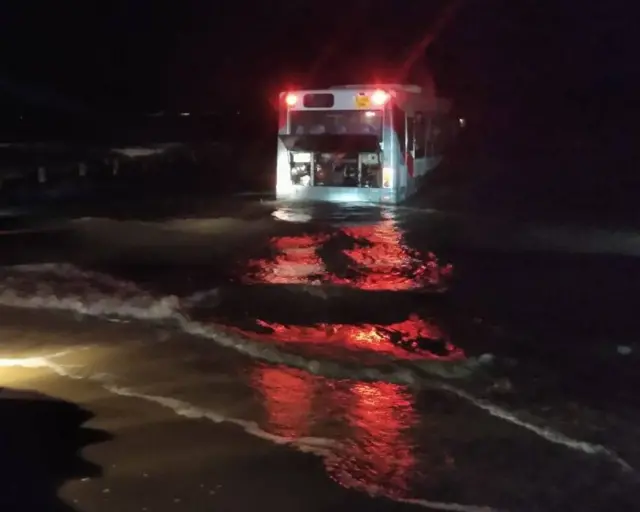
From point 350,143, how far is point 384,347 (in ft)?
39.2

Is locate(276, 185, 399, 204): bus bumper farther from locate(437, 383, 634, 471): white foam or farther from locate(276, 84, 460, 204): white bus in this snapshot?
locate(437, 383, 634, 471): white foam

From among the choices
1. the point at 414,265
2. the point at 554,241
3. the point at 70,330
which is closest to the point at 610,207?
the point at 554,241

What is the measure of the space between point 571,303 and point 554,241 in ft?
17.1

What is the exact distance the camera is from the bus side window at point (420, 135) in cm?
2147

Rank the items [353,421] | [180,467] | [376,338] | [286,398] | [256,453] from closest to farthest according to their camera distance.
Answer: [180,467] → [256,453] → [353,421] → [286,398] → [376,338]

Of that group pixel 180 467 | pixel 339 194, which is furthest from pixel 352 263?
pixel 180 467

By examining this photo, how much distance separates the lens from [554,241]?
50.6 ft

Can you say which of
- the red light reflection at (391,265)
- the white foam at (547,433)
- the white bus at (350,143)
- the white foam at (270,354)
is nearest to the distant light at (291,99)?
the white bus at (350,143)

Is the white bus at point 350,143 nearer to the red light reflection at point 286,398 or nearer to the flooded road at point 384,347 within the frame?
the flooded road at point 384,347

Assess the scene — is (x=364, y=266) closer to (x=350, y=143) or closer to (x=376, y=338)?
(x=376, y=338)

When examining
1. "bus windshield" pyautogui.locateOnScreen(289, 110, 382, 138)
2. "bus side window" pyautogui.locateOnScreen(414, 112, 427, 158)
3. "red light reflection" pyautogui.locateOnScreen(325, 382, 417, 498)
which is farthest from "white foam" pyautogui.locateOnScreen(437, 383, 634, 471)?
"bus side window" pyautogui.locateOnScreen(414, 112, 427, 158)

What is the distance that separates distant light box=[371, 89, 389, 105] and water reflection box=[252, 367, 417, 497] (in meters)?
12.5

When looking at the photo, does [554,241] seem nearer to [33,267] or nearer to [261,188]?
[33,267]

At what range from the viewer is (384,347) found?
8516 millimetres
